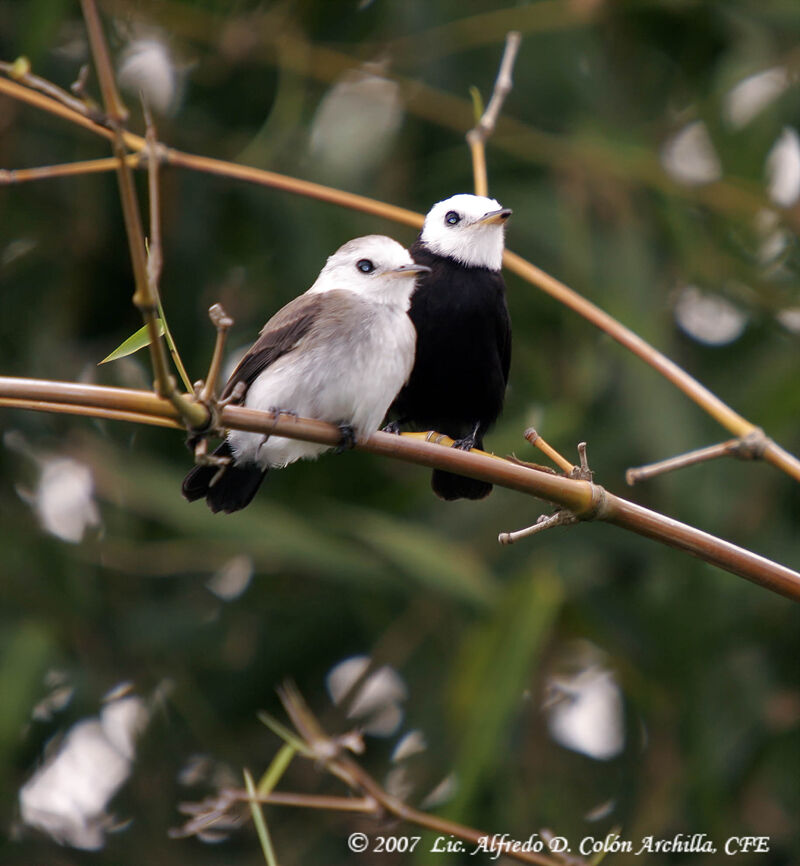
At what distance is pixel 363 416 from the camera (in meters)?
2.58

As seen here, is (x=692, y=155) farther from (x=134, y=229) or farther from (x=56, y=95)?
(x=134, y=229)

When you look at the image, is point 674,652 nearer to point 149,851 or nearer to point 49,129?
point 149,851

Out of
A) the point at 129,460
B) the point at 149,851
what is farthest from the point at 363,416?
the point at 149,851

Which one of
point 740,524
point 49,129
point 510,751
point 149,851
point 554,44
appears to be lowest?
point 149,851

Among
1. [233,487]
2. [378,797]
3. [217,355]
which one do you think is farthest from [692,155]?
[217,355]

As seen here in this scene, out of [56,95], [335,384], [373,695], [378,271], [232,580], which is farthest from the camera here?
[232,580]

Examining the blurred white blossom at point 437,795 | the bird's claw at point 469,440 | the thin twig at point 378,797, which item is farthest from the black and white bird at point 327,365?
the blurred white blossom at point 437,795

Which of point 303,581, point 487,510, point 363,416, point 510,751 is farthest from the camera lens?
point 303,581

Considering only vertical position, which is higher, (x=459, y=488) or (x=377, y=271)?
(x=377, y=271)

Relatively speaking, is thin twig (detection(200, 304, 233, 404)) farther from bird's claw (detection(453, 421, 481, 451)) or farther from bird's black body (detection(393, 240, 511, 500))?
bird's claw (detection(453, 421, 481, 451))

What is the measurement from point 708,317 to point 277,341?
2.71 metres

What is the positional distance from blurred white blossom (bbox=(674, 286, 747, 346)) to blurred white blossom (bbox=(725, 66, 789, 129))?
0.68m

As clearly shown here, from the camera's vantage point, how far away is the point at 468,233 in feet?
11.4

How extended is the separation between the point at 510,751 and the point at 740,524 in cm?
120
